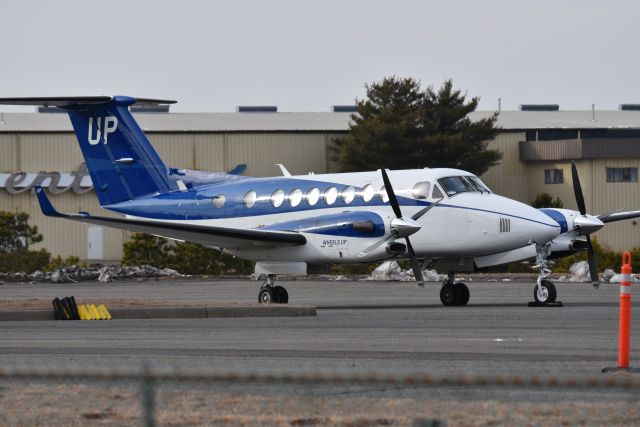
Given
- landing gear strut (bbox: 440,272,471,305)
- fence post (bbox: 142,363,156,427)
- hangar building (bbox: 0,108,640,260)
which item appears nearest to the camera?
fence post (bbox: 142,363,156,427)

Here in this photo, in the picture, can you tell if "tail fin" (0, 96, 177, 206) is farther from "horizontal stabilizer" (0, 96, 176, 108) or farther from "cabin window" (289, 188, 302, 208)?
"cabin window" (289, 188, 302, 208)

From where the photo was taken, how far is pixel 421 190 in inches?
1014

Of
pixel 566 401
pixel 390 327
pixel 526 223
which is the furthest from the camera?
pixel 526 223

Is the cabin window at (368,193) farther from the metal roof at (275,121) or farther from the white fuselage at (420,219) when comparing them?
the metal roof at (275,121)

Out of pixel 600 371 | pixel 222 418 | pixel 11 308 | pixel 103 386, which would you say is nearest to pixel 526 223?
pixel 11 308

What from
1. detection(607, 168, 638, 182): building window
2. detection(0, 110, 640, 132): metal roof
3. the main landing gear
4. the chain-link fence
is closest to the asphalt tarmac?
the main landing gear

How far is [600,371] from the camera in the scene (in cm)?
1294

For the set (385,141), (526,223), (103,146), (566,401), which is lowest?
(566,401)

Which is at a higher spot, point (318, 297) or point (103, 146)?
point (103, 146)

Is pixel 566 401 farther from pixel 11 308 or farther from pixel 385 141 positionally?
pixel 385 141

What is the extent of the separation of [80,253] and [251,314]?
137 feet

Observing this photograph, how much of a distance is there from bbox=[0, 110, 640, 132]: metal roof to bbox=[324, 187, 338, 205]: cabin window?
38302 mm

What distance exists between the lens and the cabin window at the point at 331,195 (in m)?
26.6

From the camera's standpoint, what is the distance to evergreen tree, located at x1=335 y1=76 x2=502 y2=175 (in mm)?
66125
